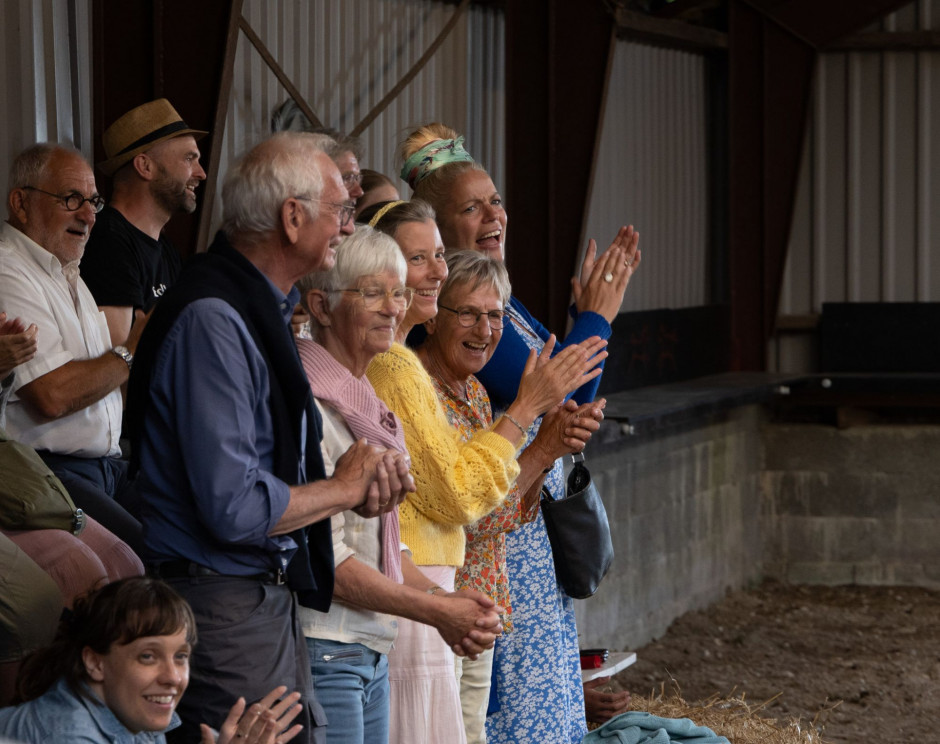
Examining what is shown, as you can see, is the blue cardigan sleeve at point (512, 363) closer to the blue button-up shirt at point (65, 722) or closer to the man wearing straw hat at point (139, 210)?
the man wearing straw hat at point (139, 210)

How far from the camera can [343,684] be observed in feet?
8.13

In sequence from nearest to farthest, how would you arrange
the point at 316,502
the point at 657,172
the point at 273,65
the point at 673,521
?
the point at 316,502
the point at 273,65
the point at 673,521
the point at 657,172

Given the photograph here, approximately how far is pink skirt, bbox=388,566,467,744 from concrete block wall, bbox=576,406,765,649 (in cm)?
377

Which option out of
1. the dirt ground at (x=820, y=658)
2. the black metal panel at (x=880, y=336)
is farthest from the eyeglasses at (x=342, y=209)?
the black metal panel at (x=880, y=336)

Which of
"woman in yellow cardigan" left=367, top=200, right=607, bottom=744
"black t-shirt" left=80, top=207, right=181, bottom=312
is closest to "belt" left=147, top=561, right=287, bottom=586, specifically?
"woman in yellow cardigan" left=367, top=200, right=607, bottom=744

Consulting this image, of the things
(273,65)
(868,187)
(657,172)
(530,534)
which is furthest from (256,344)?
(868,187)

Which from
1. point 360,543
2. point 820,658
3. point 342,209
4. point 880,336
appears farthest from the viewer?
point 880,336

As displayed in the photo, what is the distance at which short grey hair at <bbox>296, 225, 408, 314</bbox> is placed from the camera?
262 cm

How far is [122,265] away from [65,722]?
1909 millimetres

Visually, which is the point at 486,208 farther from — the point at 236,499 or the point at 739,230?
the point at 739,230

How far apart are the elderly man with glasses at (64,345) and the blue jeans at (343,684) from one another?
0.87m

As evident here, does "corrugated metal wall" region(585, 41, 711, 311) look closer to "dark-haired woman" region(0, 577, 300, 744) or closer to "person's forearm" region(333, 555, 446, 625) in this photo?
"person's forearm" region(333, 555, 446, 625)

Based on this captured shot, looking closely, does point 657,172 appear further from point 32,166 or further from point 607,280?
point 32,166

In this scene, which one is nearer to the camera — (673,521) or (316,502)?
(316,502)
